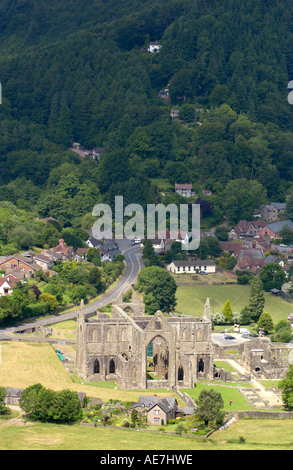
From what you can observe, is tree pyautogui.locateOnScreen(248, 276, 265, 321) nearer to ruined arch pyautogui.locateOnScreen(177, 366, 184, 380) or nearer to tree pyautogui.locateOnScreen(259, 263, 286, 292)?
tree pyautogui.locateOnScreen(259, 263, 286, 292)

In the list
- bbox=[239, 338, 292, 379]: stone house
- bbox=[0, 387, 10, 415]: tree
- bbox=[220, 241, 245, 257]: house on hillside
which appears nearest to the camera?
bbox=[0, 387, 10, 415]: tree

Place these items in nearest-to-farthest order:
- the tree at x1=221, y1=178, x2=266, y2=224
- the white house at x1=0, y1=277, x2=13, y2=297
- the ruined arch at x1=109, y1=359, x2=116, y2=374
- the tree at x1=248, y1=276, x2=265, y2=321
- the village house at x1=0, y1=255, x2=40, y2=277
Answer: the ruined arch at x1=109, y1=359, x2=116, y2=374 → the white house at x1=0, y1=277, x2=13, y2=297 → the tree at x1=248, y1=276, x2=265, y2=321 → the village house at x1=0, y1=255, x2=40, y2=277 → the tree at x1=221, y1=178, x2=266, y2=224

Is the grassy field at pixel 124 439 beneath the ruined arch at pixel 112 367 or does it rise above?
beneath

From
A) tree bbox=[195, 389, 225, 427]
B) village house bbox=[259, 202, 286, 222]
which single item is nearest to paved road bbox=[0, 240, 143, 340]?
village house bbox=[259, 202, 286, 222]

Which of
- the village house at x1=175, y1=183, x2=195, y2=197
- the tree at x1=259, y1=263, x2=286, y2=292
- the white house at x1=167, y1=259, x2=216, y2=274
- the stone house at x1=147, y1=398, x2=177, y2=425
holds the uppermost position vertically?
the village house at x1=175, y1=183, x2=195, y2=197

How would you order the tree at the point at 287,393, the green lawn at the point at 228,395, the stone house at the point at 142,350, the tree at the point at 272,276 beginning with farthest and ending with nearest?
the tree at the point at 272,276 < the stone house at the point at 142,350 < the green lawn at the point at 228,395 < the tree at the point at 287,393

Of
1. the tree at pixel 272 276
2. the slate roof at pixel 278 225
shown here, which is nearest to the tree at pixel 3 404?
the tree at pixel 272 276

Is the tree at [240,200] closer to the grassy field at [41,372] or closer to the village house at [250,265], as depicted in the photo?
the village house at [250,265]

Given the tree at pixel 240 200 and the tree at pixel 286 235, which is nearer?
the tree at pixel 286 235
